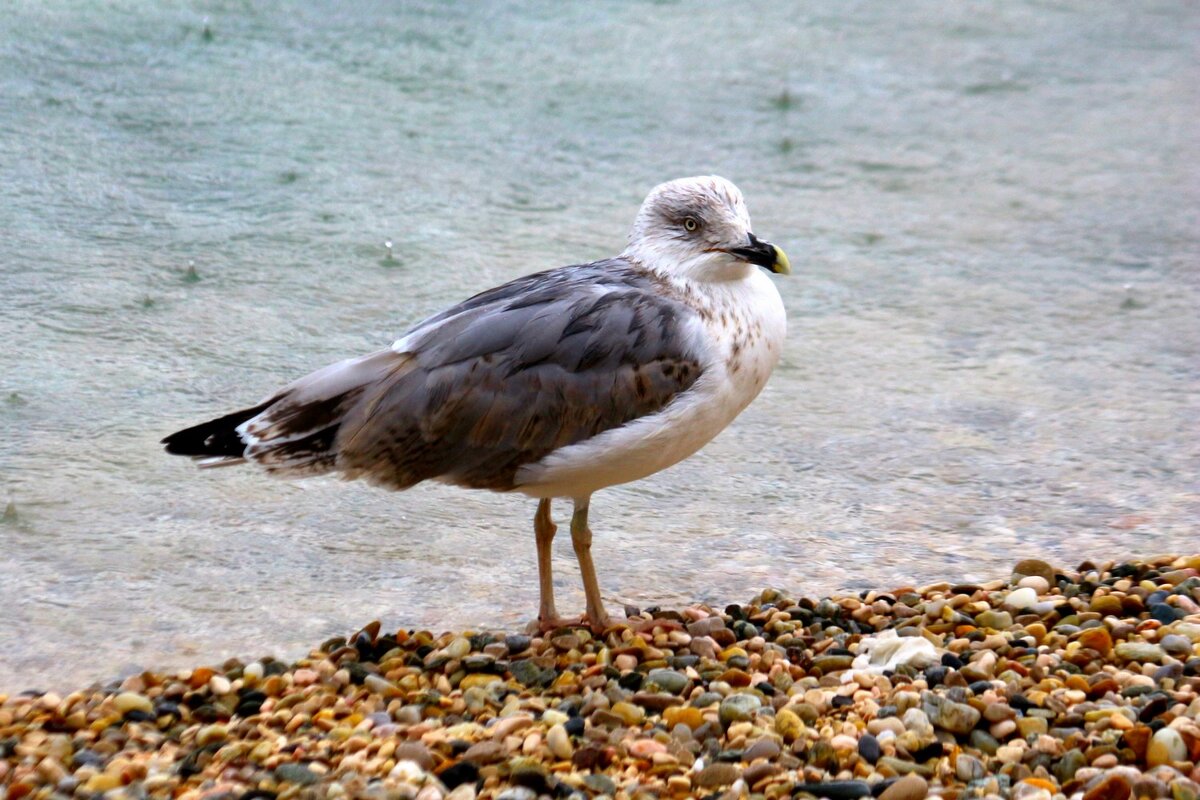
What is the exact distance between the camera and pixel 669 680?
12.3 feet

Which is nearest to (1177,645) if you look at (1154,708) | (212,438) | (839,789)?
(1154,708)

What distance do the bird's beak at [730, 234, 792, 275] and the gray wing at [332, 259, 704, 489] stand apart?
0.19m

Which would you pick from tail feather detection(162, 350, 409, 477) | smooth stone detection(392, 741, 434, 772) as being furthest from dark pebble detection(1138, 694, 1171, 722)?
tail feather detection(162, 350, 409, 477)

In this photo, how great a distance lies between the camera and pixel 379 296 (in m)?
6.18

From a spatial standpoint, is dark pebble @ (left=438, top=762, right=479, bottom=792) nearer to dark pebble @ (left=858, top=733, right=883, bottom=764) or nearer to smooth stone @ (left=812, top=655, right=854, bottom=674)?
dark pebble @ (left=858, top=733, right=883, bottom=764)

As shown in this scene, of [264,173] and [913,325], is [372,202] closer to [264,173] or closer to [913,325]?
[264,173]

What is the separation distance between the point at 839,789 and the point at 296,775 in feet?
3.54

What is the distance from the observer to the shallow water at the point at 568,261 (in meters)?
4.46

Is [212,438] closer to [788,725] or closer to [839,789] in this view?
[788,725]

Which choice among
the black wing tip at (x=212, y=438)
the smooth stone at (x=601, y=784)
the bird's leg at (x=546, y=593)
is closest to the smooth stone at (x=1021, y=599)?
the bird's leg at (x=546, y=593)

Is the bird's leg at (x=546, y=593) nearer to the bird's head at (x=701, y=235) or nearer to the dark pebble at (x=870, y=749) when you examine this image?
the bird's head at (x=701, y=235)

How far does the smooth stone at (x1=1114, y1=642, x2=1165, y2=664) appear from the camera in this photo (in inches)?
147

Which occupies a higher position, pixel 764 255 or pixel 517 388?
pixel 764 255

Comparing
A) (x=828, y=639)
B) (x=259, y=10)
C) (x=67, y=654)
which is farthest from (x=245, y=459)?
(x=259, y=10)
